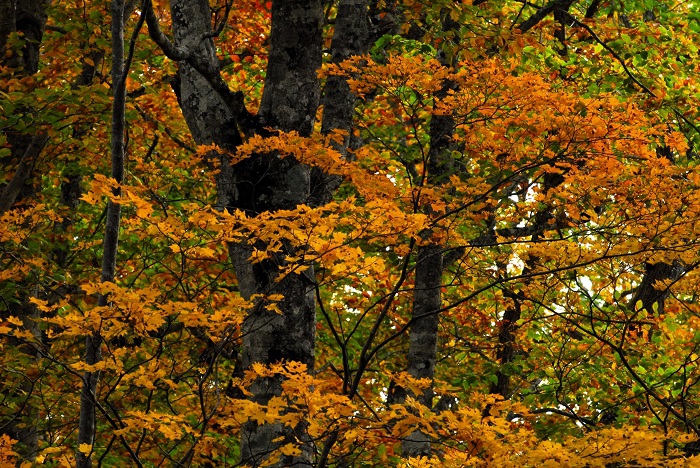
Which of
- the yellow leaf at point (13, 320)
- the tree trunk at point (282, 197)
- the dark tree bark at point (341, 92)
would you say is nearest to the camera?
the yellow leaf at point (13, 320)

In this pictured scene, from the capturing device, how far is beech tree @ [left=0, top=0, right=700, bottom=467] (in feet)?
15.2

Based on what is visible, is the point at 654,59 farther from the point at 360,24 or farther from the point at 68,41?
the point at 68,41

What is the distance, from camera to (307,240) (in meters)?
4.44

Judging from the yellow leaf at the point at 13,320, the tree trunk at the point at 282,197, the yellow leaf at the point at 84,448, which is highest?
the tree trunk at the point at 282,197

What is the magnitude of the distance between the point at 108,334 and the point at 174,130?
24.2 feet

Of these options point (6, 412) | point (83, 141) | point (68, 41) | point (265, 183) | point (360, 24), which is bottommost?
point (6, 412)

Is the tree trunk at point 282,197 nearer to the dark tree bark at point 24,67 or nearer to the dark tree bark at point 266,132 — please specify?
the dark tree bark at point 266,132

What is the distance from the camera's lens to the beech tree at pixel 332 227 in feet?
15.2

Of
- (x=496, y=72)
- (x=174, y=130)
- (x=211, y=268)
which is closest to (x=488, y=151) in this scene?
(x=496, y=72)

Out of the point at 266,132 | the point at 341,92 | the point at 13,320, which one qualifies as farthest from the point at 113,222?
the point at 341,92

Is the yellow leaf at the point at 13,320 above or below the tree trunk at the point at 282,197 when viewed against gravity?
below

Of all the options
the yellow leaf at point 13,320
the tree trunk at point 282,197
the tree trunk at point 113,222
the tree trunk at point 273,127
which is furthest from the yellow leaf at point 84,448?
the tree trunk at point 273,127

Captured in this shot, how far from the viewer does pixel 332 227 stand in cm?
457

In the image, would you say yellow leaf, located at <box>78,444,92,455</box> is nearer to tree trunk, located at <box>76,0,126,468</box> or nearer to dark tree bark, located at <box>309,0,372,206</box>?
tree trunk, located at <box>76,0,126,468</box>
